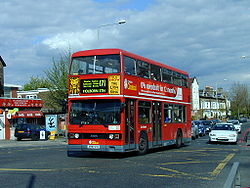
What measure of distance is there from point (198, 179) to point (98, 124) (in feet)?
19.0

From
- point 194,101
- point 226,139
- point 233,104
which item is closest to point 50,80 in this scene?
point 226,139

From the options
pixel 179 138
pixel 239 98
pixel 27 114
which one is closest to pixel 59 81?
pixel 27 114

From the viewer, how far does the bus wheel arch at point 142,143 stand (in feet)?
55.5

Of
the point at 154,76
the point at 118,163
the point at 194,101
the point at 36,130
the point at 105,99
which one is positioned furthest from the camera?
the point at 194,101

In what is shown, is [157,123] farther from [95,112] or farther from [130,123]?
[95,112]

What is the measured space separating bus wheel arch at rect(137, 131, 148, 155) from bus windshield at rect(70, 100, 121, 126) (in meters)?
2.21

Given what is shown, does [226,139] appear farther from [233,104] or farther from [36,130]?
[233,104]

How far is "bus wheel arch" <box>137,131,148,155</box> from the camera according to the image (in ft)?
55.5

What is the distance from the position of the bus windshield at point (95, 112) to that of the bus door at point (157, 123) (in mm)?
3619

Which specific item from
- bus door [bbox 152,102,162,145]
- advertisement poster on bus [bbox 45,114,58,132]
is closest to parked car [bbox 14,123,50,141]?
advertisement poster on bus [bbox 45,114,58,132]

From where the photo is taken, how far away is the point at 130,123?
52.4ft

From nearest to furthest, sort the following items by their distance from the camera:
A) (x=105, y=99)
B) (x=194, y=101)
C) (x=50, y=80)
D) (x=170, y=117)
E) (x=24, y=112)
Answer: (x=105, y=99), (x=170, y=117), (x=24, y=112), (x=50, y=80), (x=194, y=101)

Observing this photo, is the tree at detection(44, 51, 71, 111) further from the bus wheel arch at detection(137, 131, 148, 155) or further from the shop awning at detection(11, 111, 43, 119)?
the bus wheel arch at detection(137, 131, 148, 155)

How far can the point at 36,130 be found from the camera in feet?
120
